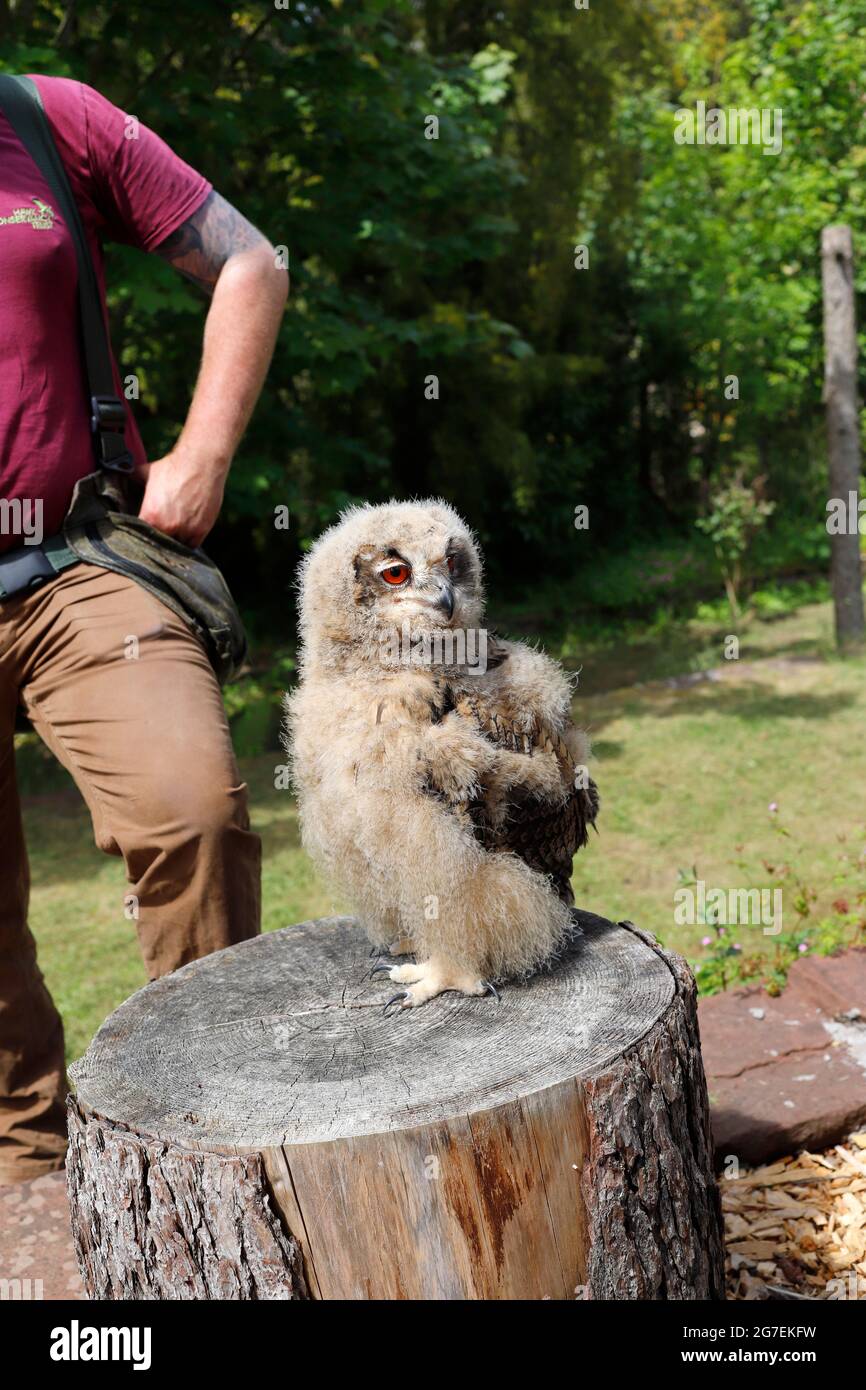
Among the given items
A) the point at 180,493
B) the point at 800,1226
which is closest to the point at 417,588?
the point at 180,493

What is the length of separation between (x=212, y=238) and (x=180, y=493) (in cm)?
Result: 62

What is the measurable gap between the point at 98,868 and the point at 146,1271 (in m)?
5.14

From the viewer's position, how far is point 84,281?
275 cm

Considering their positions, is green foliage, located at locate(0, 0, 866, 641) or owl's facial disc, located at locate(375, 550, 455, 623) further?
green foliage, located at locate(0, 0, 866, 641)

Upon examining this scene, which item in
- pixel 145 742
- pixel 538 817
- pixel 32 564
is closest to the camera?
pixel 538 817

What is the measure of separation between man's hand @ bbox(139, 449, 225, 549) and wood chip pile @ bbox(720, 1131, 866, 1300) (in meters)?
2.12

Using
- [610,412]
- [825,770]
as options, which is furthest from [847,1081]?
[610,412]

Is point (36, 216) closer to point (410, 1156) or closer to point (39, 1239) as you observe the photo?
point (410, 1156)

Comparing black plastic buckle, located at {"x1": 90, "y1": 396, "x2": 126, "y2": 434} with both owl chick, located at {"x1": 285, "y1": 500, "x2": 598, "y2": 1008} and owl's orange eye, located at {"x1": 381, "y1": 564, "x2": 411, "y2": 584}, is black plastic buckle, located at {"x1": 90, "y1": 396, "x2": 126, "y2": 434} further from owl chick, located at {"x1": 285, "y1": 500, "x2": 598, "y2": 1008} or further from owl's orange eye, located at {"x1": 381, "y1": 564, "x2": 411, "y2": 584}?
owl's orange eye, located at {"x1": 381, "y1": 564, "x2": 411, "y2": 584}

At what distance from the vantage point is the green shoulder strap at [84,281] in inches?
105

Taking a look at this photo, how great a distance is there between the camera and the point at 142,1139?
6.40 ft

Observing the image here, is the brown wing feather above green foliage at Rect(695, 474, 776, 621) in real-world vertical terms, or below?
below

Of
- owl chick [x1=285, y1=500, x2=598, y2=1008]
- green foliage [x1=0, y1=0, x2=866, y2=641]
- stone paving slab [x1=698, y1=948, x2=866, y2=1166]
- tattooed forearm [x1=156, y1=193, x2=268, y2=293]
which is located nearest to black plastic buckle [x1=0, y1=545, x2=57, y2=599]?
owl chick [x1=285, y1=500, x2=598, y2=1008]

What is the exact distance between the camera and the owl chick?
2215 mm
